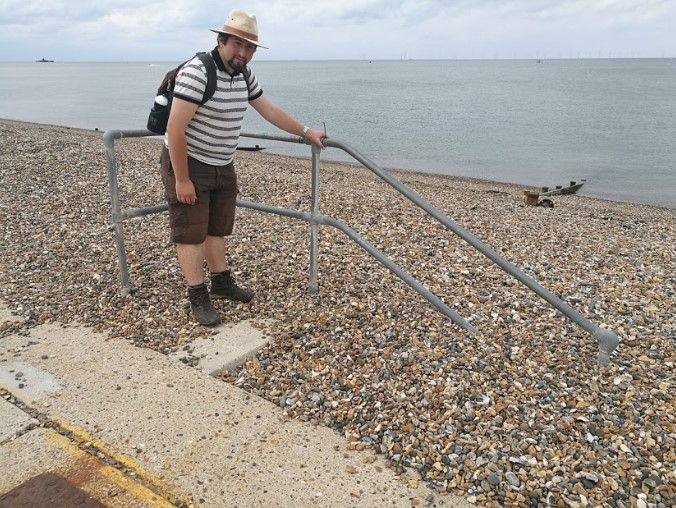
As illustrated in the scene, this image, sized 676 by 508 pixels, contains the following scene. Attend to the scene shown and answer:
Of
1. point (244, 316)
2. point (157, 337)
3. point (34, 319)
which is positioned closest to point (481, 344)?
point (244, 316)

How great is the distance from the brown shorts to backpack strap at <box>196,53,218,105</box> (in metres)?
0.47

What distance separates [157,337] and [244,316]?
0.62m

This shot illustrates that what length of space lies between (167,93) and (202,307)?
1.43 meters

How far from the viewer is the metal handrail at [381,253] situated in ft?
10.7

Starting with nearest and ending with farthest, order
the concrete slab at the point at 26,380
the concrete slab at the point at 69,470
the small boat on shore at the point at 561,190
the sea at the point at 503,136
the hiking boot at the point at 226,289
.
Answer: the concrete slab at the point at 69,470 < the concrete slab at the point at 26,380 < the hiking boot at the point at 226,289 < the small boat on shore at the point at 561,190 < the sea at the point at 503,136

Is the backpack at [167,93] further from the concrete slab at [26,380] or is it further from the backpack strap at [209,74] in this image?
the concrete slab at [26,380]

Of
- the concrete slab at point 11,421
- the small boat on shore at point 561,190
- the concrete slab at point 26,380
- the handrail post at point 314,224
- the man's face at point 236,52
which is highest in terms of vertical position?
the man's face at point 236,52

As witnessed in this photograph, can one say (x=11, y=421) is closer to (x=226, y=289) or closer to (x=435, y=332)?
(x=226, y=289)

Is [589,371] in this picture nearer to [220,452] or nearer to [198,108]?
[220,452]

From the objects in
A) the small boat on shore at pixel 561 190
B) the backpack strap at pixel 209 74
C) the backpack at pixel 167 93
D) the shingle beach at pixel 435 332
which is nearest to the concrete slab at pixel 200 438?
the shingle beach at pixel 435 332

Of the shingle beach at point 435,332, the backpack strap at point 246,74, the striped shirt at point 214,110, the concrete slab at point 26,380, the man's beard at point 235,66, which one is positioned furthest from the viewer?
the backpack strap at point 246,74

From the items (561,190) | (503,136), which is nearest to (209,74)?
(561,190)

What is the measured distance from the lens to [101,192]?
25.5 ft

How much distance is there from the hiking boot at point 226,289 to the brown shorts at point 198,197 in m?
0.46
